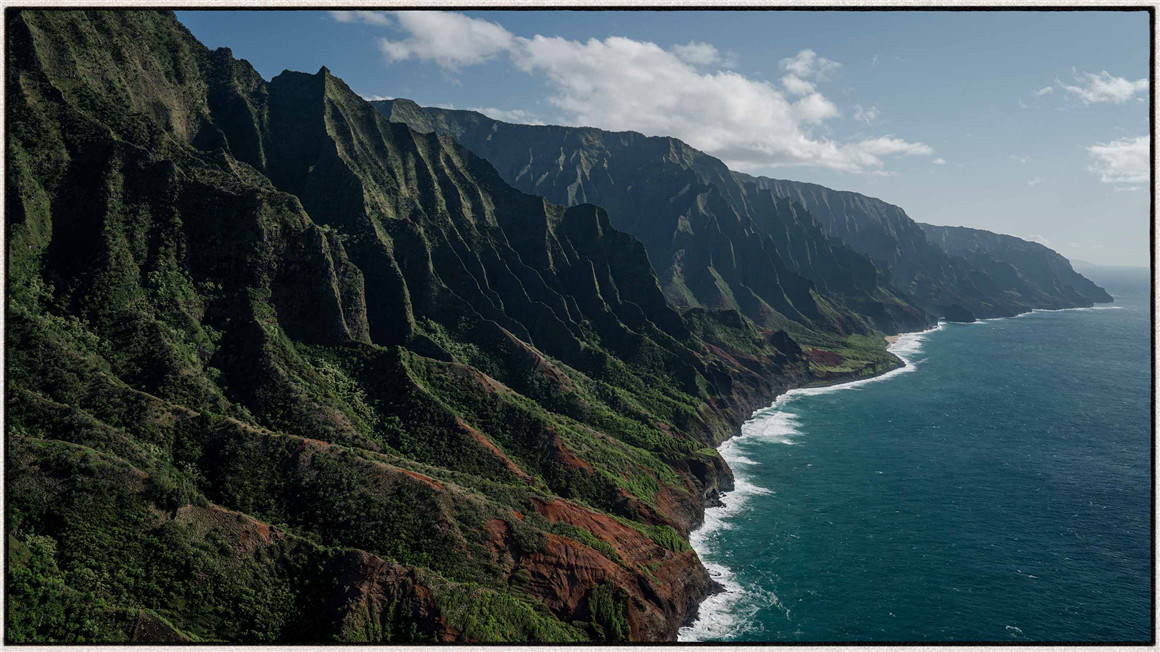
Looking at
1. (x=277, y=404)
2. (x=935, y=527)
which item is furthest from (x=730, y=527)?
(x=277, y=404)

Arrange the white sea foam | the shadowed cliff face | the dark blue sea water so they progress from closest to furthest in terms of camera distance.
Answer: the shadowed cliff face → the dark blue sea water → the white sea foam

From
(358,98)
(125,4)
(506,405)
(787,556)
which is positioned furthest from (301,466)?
(358,98)

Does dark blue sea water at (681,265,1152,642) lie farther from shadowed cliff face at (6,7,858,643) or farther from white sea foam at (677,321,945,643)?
shadowed cliff face at (6,7,858,643)

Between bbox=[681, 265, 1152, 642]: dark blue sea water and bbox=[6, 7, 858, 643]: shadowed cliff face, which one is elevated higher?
bbox=[6, 7, 858, 643]: shadowed cliff face

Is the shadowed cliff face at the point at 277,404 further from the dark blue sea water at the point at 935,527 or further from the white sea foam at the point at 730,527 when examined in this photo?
the dark blue sea water at the point at 935,527

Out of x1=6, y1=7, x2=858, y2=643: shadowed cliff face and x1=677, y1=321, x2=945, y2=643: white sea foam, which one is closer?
x1=6, y1=7, x2=858, y2=643: shadowed cliff face

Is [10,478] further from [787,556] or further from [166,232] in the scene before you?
[787,556]

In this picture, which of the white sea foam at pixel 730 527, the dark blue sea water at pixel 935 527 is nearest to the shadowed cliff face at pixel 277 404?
the white sea foam at pixel 730 527

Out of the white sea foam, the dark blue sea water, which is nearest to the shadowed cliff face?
the white sea foam
